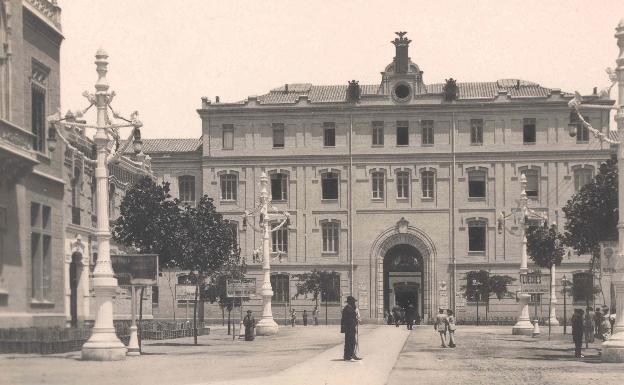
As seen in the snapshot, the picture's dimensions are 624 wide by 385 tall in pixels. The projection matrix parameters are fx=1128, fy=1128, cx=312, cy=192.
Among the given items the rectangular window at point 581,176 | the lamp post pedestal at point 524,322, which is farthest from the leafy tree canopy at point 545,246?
Answer: the rectangular window at point 581,176

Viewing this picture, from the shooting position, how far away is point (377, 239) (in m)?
81.8

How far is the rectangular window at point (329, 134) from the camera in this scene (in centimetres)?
8200

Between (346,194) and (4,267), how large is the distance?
49.9m

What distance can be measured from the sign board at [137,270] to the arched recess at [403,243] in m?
Result: 51.0

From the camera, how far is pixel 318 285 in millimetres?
79625

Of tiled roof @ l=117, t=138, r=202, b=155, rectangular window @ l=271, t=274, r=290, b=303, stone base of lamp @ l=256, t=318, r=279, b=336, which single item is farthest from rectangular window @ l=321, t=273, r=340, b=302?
stone base of lamp @ l=256, t=318, r=279, b=336

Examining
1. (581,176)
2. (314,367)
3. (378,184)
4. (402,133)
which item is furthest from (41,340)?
(581,176)

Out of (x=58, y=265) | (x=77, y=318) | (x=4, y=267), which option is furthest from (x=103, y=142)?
(x=77, y=318)

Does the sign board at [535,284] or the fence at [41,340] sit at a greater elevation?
the sign board at [535,284]

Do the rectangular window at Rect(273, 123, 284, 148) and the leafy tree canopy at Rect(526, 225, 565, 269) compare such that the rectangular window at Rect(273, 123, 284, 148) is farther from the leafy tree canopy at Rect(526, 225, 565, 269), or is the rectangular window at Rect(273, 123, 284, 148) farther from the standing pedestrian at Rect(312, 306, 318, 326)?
the leafy tree canopy at Rect(526, 225, 565, 269)

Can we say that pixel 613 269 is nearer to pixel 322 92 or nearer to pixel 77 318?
pixel 77 318

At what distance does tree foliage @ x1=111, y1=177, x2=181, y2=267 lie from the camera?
1997 inches

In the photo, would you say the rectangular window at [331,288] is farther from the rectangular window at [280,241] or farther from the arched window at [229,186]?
the arched window at [229,186]

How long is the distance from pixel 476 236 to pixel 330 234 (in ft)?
34.6
